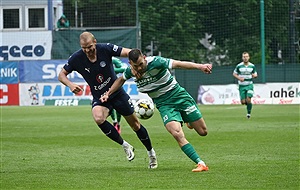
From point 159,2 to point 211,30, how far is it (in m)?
3.69

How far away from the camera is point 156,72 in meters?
12.1

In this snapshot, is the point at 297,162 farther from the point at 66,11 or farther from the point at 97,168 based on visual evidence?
the point at 66,11

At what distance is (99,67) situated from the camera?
43.1 feet

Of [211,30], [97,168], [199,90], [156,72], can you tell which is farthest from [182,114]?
[211,30]

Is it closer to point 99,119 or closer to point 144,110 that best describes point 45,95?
point 144,110

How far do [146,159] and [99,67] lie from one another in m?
2.26

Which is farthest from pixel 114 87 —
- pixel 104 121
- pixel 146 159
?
pixel 146 159

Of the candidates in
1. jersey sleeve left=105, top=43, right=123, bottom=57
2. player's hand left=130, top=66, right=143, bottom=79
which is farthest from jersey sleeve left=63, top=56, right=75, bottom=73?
player's hand left=130, top=66, right=143, bottom=79

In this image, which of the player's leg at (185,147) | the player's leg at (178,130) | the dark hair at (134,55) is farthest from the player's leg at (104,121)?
the dark hair at (134,55)

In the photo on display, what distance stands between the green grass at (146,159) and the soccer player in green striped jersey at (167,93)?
55 cm

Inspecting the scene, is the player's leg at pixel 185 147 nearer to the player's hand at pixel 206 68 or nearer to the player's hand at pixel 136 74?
the player's hand at pixel 136 74

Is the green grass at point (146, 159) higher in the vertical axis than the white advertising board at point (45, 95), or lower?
higher

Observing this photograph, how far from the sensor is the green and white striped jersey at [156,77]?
39.6 ft

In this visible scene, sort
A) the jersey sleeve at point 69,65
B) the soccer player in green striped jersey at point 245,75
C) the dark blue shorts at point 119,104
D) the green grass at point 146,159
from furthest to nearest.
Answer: the soccer player in green striped jersey at point 245,75, the dark blue shorts at point 119,104, the jersey sleeve at point 69,65, the green grass at point 146,159
